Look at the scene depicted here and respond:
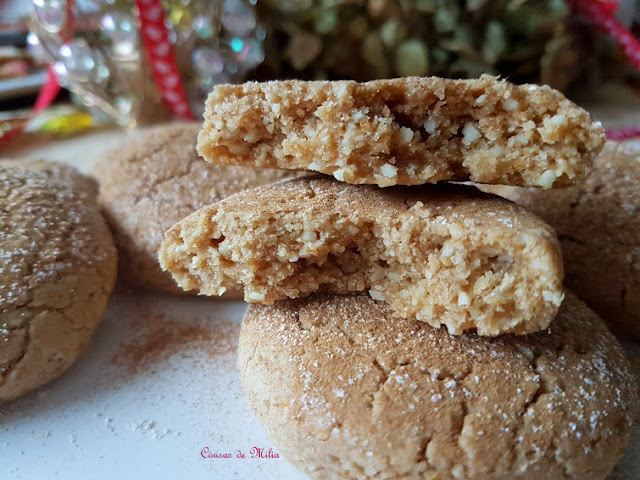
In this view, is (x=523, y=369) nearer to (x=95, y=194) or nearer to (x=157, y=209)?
(x=157, y=209)

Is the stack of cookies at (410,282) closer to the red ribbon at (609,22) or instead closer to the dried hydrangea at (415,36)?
the dried hydrangea at (415,36)

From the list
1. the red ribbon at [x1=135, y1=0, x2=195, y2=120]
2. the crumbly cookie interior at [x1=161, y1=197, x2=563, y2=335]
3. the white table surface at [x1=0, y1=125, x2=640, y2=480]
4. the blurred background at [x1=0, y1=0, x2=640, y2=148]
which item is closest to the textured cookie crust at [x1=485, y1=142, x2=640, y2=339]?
the white table surface at [x1=0, y1=125, x2=640, y2=480]

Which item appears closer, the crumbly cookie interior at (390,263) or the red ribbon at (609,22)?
the crumbly cookie interior at (390,263)

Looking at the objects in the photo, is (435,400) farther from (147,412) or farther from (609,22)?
(609,22)

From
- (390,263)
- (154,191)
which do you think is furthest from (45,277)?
(390,263)

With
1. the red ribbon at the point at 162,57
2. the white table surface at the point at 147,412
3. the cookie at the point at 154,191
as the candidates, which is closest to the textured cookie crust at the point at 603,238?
the white table surface at the point at 147,412

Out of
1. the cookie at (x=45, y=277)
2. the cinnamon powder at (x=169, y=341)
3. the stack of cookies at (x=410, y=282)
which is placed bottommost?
the cinnamon powder at (x=169, y=341)
